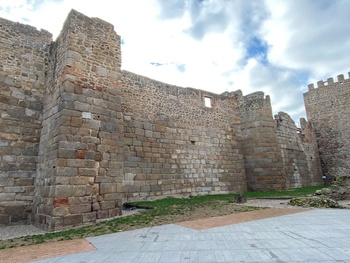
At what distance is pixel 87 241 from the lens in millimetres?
4887

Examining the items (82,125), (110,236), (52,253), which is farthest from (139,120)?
(52,253)

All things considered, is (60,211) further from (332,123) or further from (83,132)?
(332,123)

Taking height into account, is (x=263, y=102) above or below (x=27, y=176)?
above

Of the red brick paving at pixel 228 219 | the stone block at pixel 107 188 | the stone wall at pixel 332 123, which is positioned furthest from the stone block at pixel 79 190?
the stone wall at pixel 332 123

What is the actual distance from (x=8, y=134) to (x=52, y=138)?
1723mm

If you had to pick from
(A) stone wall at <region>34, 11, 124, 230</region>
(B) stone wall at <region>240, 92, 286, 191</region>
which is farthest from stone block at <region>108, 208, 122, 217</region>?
(B) stone wall at <region>240, 92, 286, 191</region>

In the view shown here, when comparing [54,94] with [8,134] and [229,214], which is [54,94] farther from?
[229,214]

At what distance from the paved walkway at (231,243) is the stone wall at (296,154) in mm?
11586

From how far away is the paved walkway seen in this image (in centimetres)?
349

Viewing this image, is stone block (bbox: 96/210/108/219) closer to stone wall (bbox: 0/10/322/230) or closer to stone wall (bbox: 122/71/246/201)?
stone wall (bbox: 0/10/322/230)

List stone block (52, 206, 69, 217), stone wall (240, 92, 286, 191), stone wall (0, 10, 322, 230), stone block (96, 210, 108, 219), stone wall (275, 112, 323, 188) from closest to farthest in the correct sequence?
stone block (52, 206, 69, 217)
stone wall (0, 10, 322, 230)
stone block (96, 210, 108, 219)
stone wall (240, 92, 286, 191)
stone wall (275, 112, 323, 188)

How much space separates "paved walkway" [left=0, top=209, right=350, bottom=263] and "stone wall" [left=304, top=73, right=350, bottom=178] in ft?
64.4

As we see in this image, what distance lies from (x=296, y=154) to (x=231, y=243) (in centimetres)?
1616

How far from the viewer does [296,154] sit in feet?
59.8
